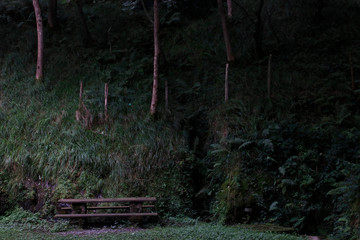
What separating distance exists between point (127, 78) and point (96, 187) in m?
6.77

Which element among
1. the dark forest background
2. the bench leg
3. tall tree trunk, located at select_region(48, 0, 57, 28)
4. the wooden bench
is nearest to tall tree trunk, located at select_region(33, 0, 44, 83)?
the dark forest background

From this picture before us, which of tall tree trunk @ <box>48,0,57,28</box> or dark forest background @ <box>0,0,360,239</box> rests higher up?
tall tree trunk @ <box>48,0,57,28</box>

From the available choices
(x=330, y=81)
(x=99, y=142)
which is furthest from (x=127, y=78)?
(x=330, y=81)

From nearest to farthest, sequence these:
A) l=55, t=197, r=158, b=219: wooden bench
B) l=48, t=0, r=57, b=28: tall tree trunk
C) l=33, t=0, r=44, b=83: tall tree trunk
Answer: l=55, t=197, r=158, b=219: wooden bench → l=33, t=0, r=44, b=83: tall tree trunk → l=48, t=0, r=57, b=28: tall tree trunk

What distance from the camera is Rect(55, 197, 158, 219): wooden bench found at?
10461mm

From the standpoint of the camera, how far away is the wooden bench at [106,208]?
10.5m

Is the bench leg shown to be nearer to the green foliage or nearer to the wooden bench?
the wooden bench

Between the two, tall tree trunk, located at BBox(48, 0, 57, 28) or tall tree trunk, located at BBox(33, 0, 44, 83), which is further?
tall tree trunk, located at BBox(48, 0, 57, 28)

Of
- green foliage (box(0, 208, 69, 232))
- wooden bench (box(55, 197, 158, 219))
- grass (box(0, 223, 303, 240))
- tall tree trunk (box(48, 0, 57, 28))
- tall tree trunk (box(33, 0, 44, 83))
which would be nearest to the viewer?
grass (box(0, 223, 303, 240))

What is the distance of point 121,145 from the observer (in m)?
13.2

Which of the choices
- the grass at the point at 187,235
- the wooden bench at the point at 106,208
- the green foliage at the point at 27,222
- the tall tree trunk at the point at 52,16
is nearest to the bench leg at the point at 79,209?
the wooden bench at the point at 106,208

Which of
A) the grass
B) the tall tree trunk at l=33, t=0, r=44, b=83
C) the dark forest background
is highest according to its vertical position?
the tall tree trunk at l=33, t=0, r=44, b=83

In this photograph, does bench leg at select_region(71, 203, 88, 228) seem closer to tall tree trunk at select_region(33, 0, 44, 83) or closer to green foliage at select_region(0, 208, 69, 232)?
green foliage at select_region(0, 208, 69, 232)

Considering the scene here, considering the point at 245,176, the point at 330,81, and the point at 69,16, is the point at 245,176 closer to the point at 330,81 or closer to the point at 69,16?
the point at 330,81
